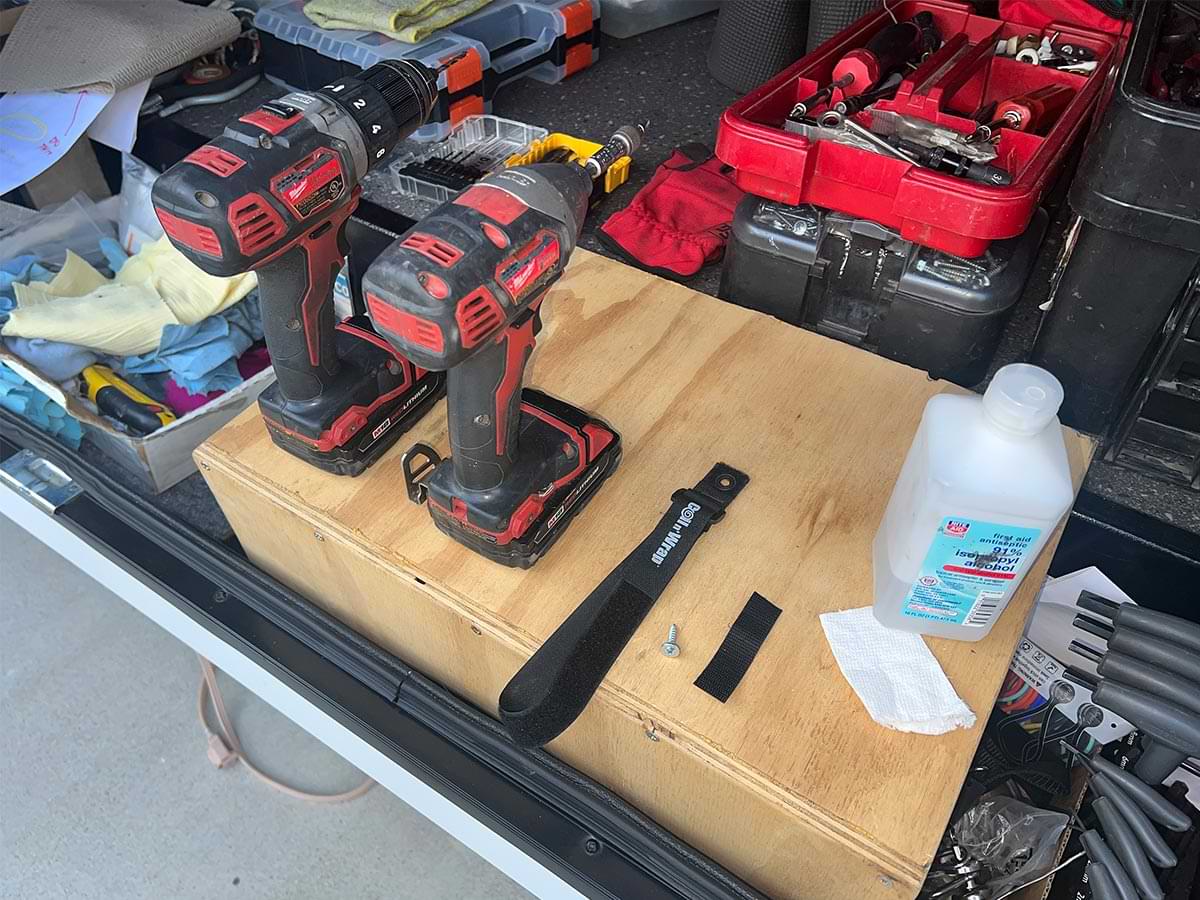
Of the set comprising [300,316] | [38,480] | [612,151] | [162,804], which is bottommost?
[162,804]

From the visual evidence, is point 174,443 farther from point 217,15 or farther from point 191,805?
point 217,15

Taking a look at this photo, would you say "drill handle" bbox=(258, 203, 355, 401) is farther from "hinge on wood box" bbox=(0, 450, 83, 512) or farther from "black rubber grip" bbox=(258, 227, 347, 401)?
"hinge on wood box" bbox=(0, 450, 83, 512)

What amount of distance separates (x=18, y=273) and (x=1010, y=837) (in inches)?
51.4

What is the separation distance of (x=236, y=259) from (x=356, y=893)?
75 centimetres

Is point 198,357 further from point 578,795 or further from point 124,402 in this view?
point 578,795

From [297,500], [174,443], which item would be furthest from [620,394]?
[174,443]

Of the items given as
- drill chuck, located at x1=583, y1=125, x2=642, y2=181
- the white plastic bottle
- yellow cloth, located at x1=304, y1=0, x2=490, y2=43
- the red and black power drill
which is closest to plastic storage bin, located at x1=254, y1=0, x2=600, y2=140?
yellow cloth, located at x1=304, y1=0, x2=490, y2=43

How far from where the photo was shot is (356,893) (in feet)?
3.28

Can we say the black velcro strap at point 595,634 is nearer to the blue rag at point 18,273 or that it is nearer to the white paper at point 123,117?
the blue rag at point 18,273

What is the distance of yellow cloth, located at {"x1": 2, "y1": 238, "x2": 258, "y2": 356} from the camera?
1.02 metres

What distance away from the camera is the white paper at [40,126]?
1.14 meters

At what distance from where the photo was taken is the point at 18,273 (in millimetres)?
1156

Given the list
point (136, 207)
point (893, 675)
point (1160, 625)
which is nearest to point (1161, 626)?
point (1160, 625)

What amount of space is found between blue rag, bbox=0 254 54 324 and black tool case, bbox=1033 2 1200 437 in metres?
1.20
